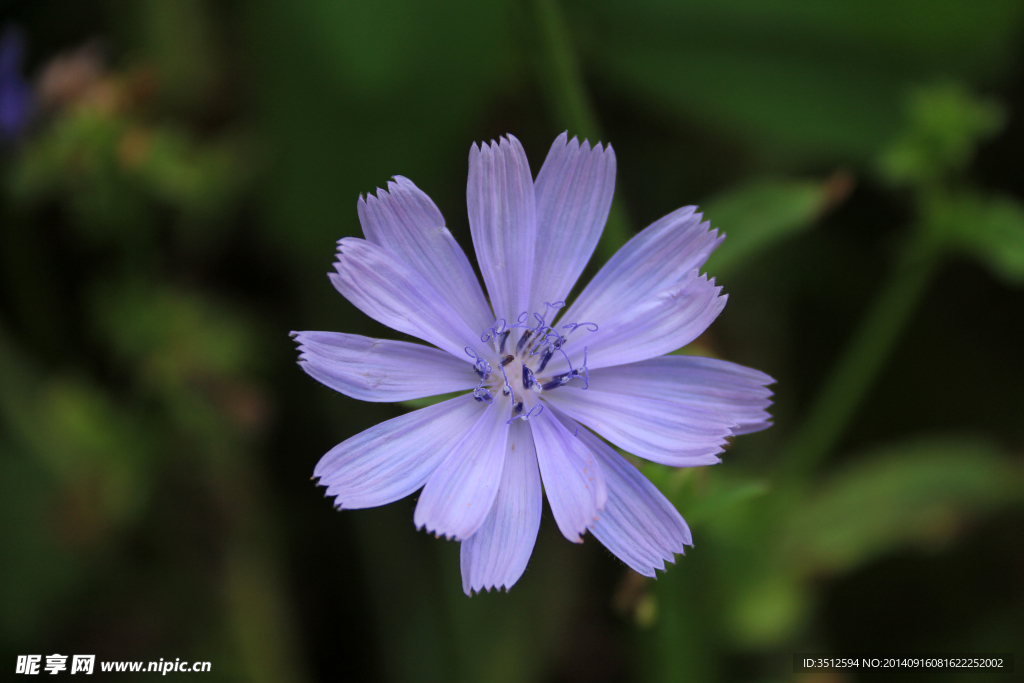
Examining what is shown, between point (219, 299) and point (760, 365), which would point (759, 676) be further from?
point (219, 299)

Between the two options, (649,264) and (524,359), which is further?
(524,359)

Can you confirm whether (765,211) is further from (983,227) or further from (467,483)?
(467,483)

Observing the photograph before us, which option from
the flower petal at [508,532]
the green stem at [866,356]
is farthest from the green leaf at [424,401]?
the green stem at [866,356]

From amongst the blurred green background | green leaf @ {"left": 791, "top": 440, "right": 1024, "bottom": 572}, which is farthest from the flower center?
green leaf @ {"left": 791, "top": 440, "right": 1024, "bottom": 572}

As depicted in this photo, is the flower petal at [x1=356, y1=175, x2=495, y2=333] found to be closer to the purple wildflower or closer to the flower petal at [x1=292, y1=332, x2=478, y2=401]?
the flower petal at [x1=292, y1=332, x2=478, y2=401]

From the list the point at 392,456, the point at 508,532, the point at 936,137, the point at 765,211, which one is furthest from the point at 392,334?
the point at 936,137

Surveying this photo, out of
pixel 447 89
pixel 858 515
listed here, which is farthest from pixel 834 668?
pixel 447 89

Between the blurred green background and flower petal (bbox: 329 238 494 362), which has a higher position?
the blurred green background

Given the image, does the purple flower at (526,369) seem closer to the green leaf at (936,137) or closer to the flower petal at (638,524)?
the flower petal at (638,524)
